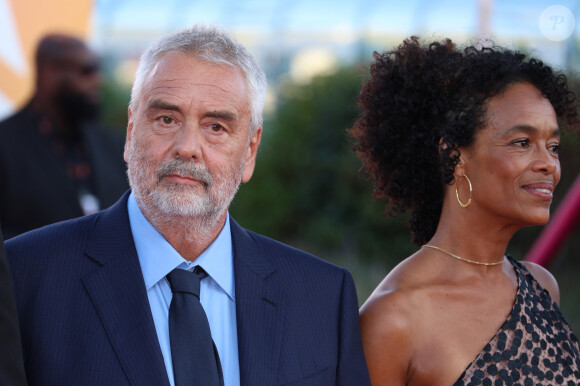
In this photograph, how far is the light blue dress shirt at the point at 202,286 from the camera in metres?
2.52

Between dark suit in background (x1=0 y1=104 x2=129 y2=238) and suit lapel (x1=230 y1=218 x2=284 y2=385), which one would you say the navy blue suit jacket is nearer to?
suit lapel (x1=230 y1=218 x2=284 y2=385)

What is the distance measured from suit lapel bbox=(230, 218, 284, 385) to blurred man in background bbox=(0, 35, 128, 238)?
2552 millimetres

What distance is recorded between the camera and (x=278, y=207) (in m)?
10.2

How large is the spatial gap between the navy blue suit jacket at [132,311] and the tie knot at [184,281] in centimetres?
10

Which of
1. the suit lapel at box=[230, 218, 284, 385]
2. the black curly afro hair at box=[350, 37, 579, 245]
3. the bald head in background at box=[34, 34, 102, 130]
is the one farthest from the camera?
the bald head in background at box=[34, 34, 102, 130]

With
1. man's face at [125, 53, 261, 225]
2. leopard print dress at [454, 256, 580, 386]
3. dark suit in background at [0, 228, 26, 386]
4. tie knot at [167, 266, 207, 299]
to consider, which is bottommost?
leopard print dress at [454, 256, 580, 386]

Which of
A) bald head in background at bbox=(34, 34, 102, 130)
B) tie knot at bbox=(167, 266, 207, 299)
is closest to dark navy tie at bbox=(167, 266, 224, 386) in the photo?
tie knot at bbox=(167, 266, 207, 299)

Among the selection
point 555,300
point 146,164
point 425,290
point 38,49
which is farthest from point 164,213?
point 38,49

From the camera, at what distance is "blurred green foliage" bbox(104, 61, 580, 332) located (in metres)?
9.09

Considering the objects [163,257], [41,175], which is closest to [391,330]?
[163,257]

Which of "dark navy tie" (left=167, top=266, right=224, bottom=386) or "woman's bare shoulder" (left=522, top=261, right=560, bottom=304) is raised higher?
"dark navy tie" (left=167, top=266, right=224, bottom=386)

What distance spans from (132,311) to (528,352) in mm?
1507

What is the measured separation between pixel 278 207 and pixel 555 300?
6874 mm

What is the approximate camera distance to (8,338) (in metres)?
1.99
